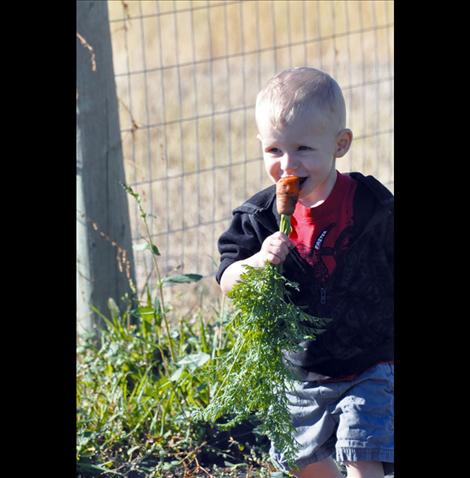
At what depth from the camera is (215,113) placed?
6.35m

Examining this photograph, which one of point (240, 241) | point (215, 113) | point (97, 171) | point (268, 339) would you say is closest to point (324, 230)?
point (240, 241)

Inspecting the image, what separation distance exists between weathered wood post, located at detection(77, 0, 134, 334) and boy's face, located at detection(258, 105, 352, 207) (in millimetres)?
1890

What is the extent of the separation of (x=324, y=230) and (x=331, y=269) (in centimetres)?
12

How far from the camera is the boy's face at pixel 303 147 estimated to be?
10.4 ft

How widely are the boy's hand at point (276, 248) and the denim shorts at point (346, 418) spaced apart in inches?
18.0

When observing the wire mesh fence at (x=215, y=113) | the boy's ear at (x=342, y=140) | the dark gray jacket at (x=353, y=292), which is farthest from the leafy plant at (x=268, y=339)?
the wire mesh fence at (x=215, y=113)

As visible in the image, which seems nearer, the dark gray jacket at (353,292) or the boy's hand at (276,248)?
the boy's hand at (276,248)

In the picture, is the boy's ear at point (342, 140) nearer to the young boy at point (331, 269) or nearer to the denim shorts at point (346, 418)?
the young boy at point (331, 269)

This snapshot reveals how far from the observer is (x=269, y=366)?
3143mm

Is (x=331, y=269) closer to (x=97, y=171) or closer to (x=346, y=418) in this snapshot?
(x=346, y=418)

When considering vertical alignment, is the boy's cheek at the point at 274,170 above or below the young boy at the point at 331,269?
above

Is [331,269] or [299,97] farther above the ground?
[299,97]
